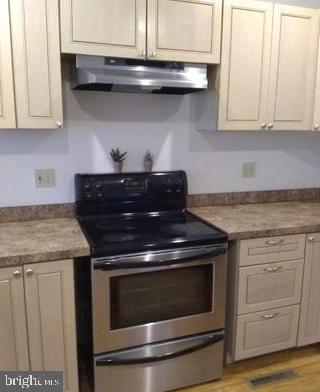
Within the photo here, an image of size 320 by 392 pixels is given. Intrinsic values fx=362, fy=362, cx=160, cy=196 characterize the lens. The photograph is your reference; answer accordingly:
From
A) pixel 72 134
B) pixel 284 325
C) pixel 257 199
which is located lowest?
pixel 284 325

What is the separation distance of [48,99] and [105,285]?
3.14 feet

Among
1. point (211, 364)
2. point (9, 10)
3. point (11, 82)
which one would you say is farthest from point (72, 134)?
point (211, 364)

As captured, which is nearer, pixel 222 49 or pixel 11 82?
pixel 11 82

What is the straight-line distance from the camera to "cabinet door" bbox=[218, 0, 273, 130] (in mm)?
2064

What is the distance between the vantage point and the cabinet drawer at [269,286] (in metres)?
2.06

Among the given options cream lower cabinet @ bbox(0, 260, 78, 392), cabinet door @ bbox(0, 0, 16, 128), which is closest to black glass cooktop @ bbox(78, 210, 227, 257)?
cream lower cabinet @ bbox(0, 260, 78, 392)

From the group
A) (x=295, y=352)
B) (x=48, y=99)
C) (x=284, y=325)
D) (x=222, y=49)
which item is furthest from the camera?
(x=295, y=352)

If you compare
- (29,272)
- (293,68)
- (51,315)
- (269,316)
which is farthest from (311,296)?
(29,272)

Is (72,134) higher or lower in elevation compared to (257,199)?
higher

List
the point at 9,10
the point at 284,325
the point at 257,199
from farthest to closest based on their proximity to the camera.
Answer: the point at 257,199, the point at 284,325, the point at 9,10

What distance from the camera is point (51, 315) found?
67.6 inches

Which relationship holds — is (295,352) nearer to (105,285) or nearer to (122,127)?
(105,285)

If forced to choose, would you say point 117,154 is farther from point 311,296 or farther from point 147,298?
point 311,296

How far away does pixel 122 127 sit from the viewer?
2260 mm
